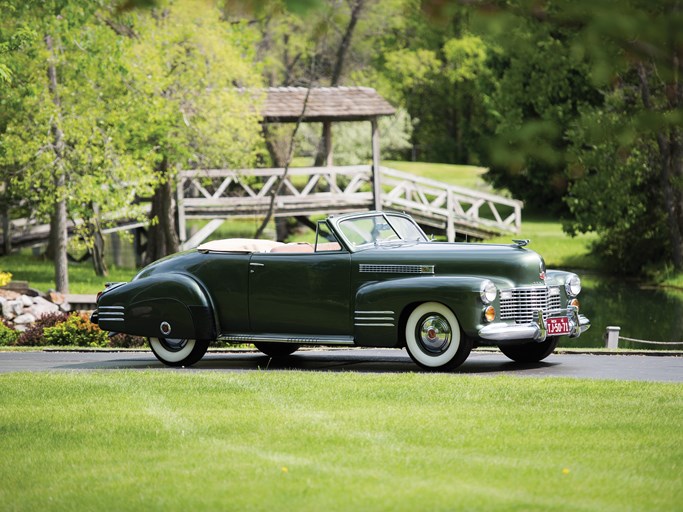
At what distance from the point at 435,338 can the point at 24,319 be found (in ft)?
39.3

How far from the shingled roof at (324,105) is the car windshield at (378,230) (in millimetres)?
24549

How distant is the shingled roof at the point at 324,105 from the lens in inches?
1551

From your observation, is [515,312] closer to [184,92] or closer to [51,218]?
[184,92]

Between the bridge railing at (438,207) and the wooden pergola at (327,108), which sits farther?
the bridge railing at (438,207)

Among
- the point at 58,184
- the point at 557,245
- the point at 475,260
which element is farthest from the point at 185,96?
the point at 475,260

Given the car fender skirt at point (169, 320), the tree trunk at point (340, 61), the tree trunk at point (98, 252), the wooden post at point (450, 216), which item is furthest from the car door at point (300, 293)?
the wooden post at point (450, 216)

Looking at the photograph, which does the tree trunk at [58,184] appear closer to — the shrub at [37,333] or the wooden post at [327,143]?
the shrub at [37,333]

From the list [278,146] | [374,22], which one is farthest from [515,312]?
[374,22]

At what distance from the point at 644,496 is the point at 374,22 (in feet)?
152

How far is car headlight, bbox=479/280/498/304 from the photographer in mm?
12906

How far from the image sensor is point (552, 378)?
12523mm

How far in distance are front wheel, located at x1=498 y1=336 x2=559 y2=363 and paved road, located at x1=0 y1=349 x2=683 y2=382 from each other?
107 millimetres

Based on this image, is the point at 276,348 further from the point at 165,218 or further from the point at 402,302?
the point at 165,218

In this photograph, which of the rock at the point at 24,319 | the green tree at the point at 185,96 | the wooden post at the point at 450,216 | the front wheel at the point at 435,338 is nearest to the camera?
the front wheel at the point at 435,338
